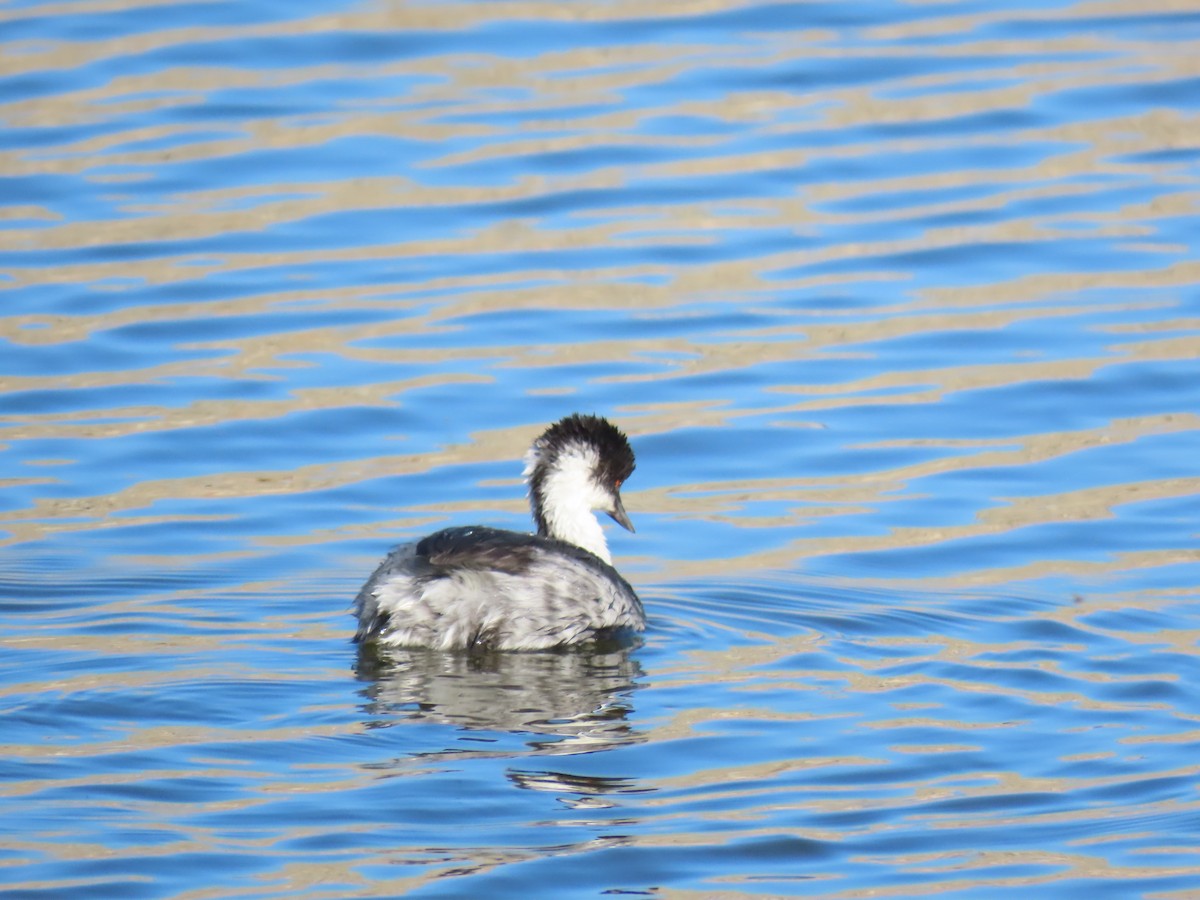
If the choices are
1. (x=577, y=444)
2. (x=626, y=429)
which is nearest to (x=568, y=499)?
(x=577, y=444)

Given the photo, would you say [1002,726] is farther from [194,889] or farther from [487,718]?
[194,889]

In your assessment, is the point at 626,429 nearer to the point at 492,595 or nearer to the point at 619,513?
the point at 619,513

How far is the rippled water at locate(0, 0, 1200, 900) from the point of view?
21.4ft

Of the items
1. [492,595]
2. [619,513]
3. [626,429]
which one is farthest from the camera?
[626,429]

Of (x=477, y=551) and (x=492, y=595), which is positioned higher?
(x=477, y=551)

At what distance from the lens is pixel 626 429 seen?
11398 mm

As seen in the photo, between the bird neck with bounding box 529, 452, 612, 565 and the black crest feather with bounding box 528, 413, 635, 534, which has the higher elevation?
the black crest feather with bounding box 528, 413, 635, 534

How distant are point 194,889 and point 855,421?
19.9ft

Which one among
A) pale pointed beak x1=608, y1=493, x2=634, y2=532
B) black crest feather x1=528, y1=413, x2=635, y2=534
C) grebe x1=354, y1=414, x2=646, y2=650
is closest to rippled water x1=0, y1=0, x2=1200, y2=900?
grebe x1=354, y1=414, x2=646, y2=650

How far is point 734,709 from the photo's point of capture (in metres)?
7.51

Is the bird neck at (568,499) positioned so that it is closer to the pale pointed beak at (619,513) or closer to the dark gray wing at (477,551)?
the pale pointed beak at (619,513)

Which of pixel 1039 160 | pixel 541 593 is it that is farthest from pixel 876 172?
pixel 541 593

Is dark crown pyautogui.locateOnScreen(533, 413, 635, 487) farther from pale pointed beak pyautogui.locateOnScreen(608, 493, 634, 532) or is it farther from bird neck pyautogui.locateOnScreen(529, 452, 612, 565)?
pale pointed beak pyautogui.locateOnScreen(608, 493, 634, 532)

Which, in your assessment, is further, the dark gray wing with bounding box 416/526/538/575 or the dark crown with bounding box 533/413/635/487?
the dark crown with bounding box 533/413/635/487
